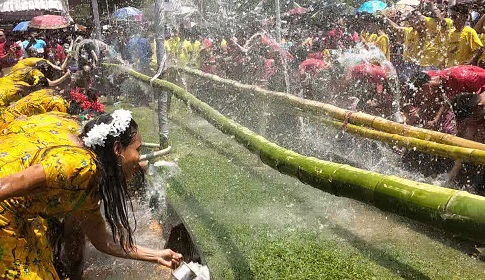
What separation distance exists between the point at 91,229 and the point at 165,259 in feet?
1.44

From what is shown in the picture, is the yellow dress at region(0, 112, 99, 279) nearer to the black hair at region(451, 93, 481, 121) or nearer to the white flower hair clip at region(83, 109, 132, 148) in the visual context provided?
the white flower hair clip at region(83, 109, 132, 148)

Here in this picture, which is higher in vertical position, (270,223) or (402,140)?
(402,140)

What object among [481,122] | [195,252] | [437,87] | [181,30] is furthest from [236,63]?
[195,252]

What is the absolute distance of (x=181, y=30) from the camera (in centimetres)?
1661

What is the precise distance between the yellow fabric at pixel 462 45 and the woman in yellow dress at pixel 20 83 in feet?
17.0

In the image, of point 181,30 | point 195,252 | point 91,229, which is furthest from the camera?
point 181,30

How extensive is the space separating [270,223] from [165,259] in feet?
7.72

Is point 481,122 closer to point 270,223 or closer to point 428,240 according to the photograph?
point 428,240

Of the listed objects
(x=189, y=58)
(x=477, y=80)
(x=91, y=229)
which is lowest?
(x=189, y=58)

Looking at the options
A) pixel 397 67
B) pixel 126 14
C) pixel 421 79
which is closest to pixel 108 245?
pixel 421 79

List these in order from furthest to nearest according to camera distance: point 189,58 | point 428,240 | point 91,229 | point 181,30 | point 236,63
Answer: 1. point 181,30
2. point 189,58
3. point 236,63
4. point 428,240
5. point 91,229

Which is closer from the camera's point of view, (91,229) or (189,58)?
(91,229)

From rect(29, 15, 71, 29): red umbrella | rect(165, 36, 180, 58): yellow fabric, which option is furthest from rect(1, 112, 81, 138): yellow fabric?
rect(29, 15, 71, 29): red umbrella

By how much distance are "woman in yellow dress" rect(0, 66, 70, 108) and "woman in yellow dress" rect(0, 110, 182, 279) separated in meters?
3.03
